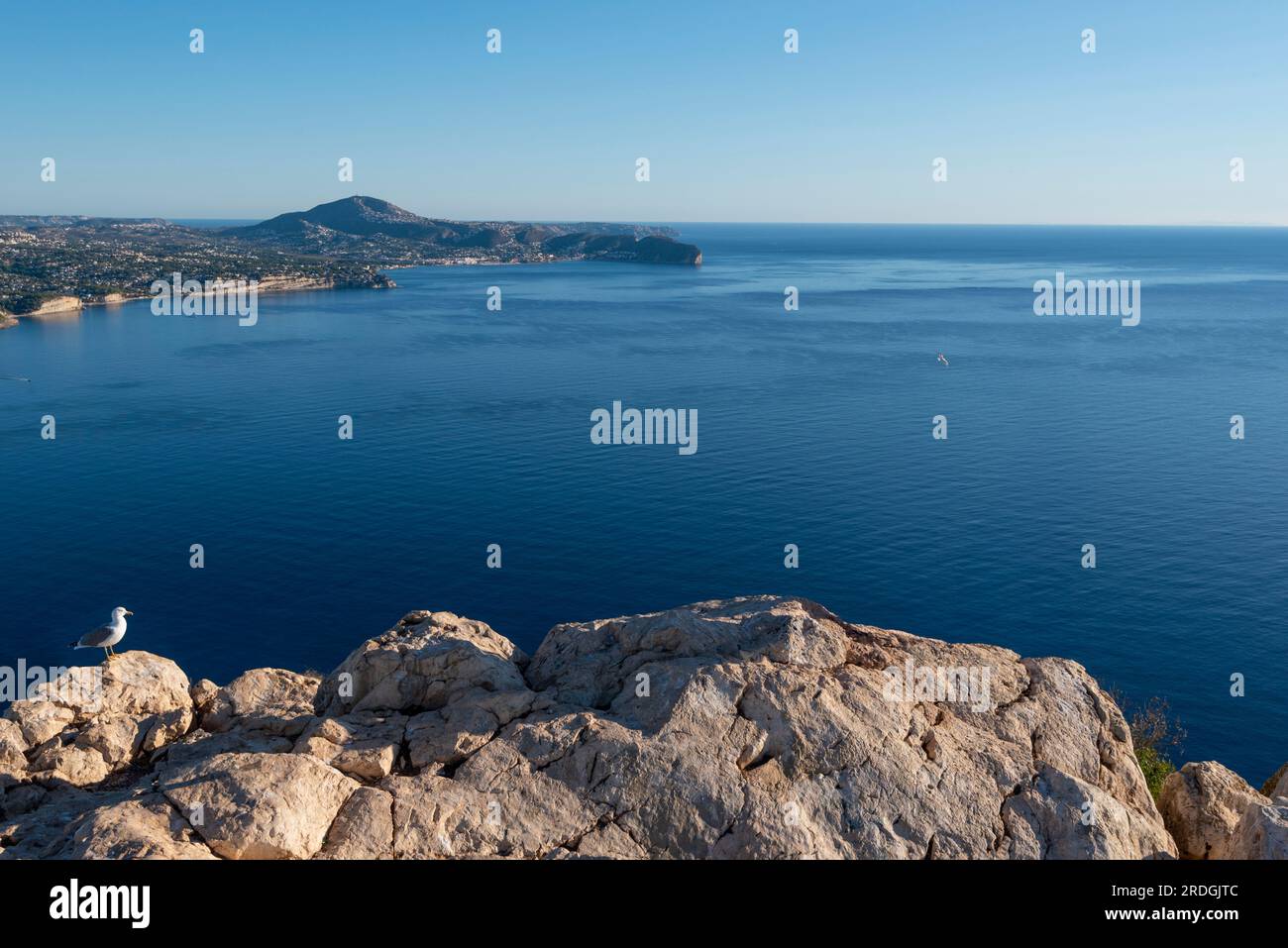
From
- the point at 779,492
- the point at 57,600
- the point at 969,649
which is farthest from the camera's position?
the point at 779,492

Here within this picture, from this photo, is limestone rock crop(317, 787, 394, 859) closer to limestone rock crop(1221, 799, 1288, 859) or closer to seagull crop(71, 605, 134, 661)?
limestone rock crop(1221, 799, 1288, 859)

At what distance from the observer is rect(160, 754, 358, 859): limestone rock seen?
50.6 feet

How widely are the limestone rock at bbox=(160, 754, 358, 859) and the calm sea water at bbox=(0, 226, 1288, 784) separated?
1833 inches

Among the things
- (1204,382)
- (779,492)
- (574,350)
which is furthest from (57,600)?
(1204,382)

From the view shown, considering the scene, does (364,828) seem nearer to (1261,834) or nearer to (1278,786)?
(1261,834)

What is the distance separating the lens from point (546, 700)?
2061 centimetres

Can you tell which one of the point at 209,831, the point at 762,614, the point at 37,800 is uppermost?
the point at 762,614

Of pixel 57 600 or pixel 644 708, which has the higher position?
pixel 644 708

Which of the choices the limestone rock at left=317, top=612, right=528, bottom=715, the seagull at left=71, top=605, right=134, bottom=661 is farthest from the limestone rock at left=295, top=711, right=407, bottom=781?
the seagull at left=71, top=605, right=134, bottom=661

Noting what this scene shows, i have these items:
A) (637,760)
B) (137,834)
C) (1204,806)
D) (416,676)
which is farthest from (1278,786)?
(137,834)

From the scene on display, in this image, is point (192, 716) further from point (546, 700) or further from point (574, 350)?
point (574, 350)

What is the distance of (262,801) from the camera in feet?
52.0

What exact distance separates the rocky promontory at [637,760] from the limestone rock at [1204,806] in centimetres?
8

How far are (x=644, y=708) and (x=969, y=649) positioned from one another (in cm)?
836
